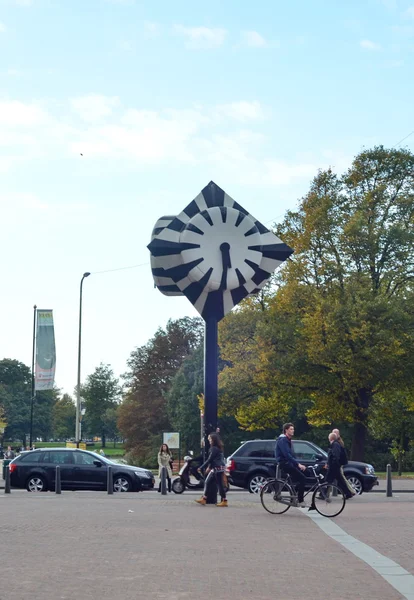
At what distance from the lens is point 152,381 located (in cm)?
7825

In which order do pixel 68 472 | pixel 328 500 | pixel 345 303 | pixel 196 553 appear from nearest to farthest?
pixel 196 553, pixel 328 500, pixel 68 472, pixel 345 303

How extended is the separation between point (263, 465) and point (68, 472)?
18.2 feet

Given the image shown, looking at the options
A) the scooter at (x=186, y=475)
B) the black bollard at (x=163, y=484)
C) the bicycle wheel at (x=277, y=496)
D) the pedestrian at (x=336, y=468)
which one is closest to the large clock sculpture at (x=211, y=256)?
the pedestrian at (x=336, y=468)

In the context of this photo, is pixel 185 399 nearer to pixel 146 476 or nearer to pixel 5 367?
pixel 146 476

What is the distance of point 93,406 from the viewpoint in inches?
5221

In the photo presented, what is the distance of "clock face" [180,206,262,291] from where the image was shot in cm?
2195

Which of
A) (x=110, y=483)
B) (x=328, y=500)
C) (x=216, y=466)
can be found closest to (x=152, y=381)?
(x=110, y=483)

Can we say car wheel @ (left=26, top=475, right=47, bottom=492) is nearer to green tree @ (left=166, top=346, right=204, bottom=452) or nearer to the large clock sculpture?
the large clock sculpture

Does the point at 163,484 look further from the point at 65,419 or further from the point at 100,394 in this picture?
the point at 65,419

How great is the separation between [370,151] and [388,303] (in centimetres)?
858

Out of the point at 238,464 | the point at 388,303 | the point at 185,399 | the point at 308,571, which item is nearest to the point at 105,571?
the point at 308,571

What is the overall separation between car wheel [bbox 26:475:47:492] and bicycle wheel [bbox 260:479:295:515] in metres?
10.4

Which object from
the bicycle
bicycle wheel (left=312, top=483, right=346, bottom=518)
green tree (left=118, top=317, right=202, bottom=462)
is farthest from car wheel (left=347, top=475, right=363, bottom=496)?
green tree (left=118, top=317, right=202, bottom=462)

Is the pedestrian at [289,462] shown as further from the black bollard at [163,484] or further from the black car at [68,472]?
the black car at [68,472]
